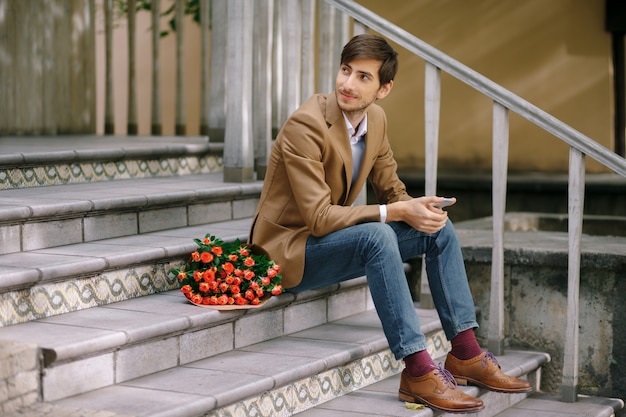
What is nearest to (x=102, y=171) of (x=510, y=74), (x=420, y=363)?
(x=420, y=363)

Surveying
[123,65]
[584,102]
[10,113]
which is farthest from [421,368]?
[123,65]

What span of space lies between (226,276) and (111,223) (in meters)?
0.70

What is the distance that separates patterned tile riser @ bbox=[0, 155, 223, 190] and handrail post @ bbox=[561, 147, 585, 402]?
6.96 feet

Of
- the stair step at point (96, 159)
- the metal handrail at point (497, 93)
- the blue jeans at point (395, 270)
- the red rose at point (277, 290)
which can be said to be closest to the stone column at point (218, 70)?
the stair step at point (96, 159)

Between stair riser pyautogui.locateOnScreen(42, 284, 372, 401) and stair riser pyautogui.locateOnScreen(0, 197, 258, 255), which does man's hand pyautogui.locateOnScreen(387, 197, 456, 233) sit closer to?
stair riser pyautogui.locateOnScreen(42, 284, 372, 401)

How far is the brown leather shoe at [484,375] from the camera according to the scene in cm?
392

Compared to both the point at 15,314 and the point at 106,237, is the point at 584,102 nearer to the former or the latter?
the point at 106,237

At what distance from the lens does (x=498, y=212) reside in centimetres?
437

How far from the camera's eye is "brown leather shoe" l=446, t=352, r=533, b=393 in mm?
3924

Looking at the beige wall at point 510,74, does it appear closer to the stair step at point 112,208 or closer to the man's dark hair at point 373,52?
the stair step at point 112,208

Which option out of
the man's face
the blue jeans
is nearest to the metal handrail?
the man's face

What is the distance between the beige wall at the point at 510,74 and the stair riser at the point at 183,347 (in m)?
3.55

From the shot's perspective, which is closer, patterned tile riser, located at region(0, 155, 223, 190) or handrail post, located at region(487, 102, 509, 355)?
handrail post, located at region(487, 102, 509, 355)

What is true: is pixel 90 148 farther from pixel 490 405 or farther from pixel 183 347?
pixel 490 405
